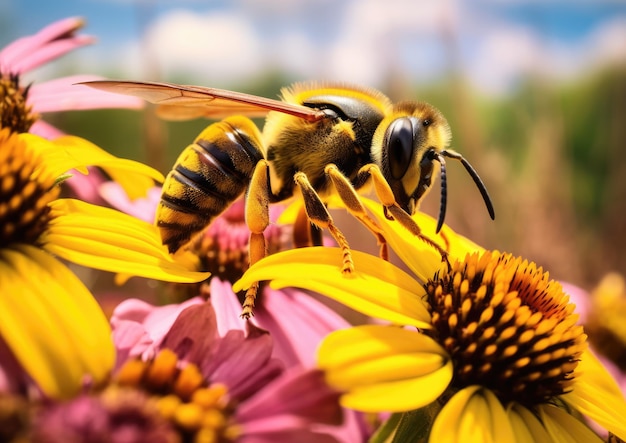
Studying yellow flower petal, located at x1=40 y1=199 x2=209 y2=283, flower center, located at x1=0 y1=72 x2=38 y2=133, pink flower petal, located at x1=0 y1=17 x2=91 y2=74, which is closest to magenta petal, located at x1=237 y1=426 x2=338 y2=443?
yellow flower petal, located at x1=40 y1=199 x2=209 y2=283

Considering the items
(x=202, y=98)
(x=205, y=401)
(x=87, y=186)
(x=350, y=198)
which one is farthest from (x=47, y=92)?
(x=205, y=401)

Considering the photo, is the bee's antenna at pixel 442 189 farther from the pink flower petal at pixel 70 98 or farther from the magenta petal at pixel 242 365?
the pink flower petal at pixel 70 98

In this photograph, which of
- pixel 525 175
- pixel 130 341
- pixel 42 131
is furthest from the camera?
pixel 525 175

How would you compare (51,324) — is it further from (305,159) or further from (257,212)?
(305,159)

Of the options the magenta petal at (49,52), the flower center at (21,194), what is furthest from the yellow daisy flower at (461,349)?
the magenta petal at (49,52)

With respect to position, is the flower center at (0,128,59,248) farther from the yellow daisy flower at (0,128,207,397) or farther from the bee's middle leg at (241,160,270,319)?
the bee's middle leg at (241,160,270,319)

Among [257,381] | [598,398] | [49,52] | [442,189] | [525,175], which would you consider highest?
[49,52]

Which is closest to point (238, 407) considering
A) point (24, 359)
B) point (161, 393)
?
point (161, 393)
